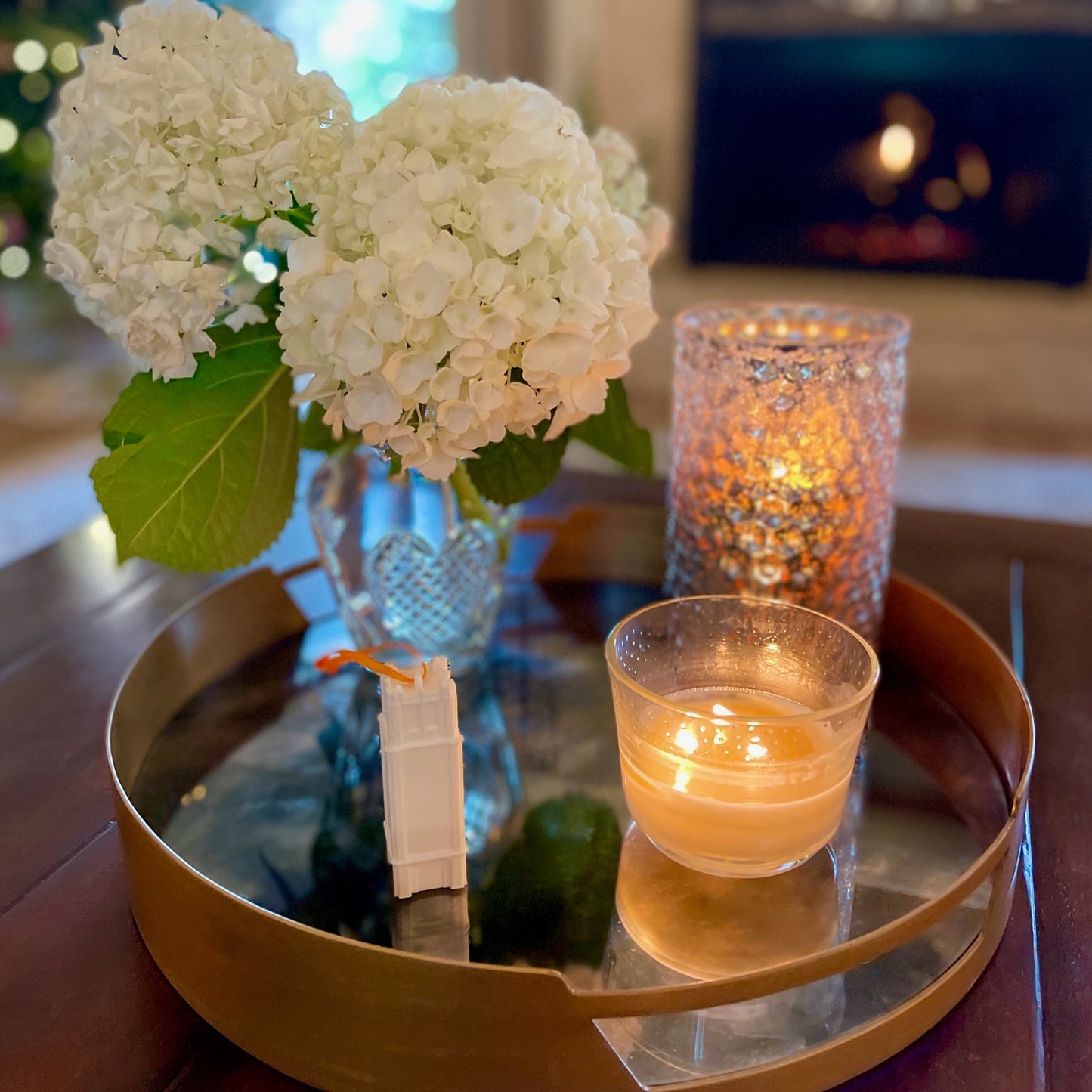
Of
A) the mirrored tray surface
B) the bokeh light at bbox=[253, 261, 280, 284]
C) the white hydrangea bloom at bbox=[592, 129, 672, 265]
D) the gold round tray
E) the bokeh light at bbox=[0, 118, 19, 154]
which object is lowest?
the mirrored tray surface

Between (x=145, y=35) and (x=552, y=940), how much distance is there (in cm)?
51

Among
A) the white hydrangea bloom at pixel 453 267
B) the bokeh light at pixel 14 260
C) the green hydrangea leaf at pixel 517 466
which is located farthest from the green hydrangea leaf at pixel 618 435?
the bokeh light at pixel 14 260

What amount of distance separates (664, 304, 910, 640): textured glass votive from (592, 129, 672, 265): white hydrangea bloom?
0.07m

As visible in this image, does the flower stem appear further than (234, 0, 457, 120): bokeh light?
No

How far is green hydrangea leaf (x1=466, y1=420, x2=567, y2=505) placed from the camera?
2.16ft

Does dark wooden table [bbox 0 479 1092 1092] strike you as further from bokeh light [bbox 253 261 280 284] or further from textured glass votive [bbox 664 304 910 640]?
bokeh light [bbox 253 261 280 284]

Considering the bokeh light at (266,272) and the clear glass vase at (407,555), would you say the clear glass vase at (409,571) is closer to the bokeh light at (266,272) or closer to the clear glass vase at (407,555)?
the clear glass vase at (407,555)

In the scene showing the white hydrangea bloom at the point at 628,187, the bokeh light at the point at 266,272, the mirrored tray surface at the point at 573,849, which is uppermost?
the white hydrangea bloom at the point at 628,187

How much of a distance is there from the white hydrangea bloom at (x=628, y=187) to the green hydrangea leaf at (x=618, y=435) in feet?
0.31

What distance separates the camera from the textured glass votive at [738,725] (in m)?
0.52

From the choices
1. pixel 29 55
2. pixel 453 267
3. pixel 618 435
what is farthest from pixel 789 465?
pixel 29 55

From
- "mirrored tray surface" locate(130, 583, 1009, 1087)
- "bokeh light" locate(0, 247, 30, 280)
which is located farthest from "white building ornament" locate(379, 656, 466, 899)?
"bokeh light" locate(0, 247, 30, 280)

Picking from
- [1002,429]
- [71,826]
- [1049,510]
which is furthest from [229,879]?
[1002,429]

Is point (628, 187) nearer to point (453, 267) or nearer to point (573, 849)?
point (453, 267)
